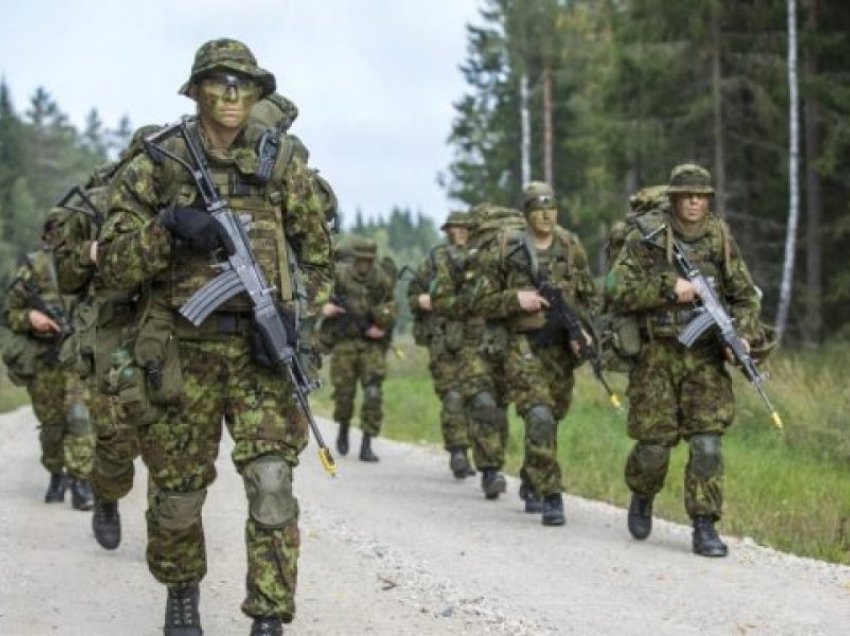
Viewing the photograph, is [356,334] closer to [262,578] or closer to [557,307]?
[557,307]

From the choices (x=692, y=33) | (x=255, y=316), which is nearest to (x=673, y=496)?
(x=255, y=316)

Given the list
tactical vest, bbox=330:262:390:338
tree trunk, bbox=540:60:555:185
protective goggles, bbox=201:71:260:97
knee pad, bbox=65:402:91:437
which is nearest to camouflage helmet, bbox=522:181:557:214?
knee pad, bbox=65:402:91:437

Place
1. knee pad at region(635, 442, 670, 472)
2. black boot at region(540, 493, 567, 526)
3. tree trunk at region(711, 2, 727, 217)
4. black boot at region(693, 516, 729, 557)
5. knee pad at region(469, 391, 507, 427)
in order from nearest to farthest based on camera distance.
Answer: black boot at region(693, 516, 729, 557)
knee pad at region(635, 442, 670, 472)
black boot at region(540, 493, 567, 526)
knee pad at region(469, 391, 507, 427)
tree trunk at region(711, 2, 727, 217)

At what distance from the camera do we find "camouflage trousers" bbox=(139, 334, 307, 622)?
5.14 metres

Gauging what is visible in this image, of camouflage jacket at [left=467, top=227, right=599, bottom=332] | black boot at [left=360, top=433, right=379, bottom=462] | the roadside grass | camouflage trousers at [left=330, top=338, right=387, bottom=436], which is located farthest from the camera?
camouflage trousers at [left=330, top=338, right=387, bottom=436]

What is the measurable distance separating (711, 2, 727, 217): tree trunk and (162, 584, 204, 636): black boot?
1694cm

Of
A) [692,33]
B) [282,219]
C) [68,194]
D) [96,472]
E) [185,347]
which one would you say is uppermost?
[692,33]

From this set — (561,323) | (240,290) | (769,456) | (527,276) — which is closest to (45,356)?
(527,276)

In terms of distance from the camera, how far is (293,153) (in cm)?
534

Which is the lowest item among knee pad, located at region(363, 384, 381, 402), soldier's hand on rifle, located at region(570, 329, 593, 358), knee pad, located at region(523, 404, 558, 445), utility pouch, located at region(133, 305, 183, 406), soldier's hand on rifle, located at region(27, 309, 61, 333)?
knee pad, located at region(523, 404, 558, 445)

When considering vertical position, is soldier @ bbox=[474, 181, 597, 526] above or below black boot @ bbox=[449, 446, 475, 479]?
above

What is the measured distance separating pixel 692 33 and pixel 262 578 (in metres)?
18.7

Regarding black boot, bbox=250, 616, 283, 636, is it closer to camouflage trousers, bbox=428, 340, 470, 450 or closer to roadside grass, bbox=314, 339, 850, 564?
roadside grass, bbox=314, 339, 850, 564

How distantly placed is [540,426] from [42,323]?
12.9ft
